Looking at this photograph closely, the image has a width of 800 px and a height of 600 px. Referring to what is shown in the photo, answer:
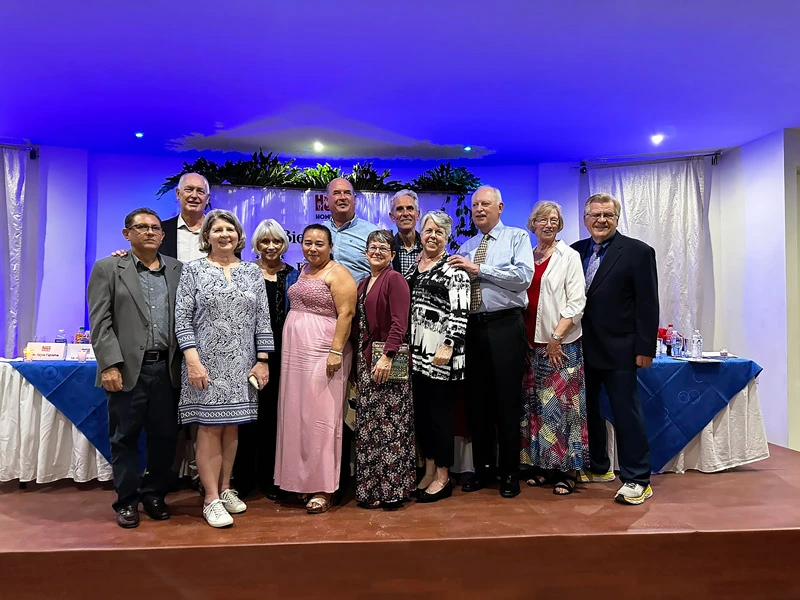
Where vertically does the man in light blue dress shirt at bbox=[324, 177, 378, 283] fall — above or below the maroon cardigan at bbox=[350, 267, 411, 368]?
above

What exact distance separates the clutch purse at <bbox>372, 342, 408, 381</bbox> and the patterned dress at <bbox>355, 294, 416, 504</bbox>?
0.07 m

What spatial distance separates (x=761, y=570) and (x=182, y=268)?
315 centimetres

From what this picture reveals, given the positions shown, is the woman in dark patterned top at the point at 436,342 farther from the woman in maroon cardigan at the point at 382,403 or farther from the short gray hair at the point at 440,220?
the woman in maroon cardigan at the point at 382,403

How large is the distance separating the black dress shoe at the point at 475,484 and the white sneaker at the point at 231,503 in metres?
1.26

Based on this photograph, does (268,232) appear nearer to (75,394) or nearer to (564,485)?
(75,394)

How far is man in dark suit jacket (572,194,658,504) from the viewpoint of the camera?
302cm

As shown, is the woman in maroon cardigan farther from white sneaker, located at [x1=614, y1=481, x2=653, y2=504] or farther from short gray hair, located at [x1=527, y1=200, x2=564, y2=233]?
white sneaker, located at [x1=614, y1=481, x2=653, y2=504]

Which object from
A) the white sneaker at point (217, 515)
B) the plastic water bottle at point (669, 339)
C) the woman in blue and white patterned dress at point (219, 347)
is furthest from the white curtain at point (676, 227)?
the white sneaker at point (217, 515)

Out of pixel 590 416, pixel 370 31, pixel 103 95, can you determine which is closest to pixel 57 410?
pixel 103 95

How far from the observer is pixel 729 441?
3723 millimetres

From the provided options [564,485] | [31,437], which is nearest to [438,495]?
[564,485]

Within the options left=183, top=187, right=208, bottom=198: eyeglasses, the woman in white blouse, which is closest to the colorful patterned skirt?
the woman in white blouse

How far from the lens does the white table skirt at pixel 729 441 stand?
12.1 ft

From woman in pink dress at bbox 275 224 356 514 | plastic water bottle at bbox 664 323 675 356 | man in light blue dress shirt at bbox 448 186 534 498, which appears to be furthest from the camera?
plastic water bottle at bbox 664 323 675 356
